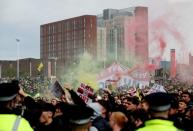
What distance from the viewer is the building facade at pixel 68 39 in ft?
479

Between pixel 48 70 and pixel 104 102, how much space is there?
10442 cm

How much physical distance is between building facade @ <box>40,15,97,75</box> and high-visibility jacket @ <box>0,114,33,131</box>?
12866cm

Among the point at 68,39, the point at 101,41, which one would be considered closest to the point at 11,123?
the point at 101,41

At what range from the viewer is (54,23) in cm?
15725

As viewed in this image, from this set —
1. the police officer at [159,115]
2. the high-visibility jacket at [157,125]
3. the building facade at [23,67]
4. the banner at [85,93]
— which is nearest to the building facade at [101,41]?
the building facade at [23,67]

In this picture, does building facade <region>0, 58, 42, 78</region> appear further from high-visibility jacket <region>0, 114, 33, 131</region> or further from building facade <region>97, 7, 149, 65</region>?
high-visibility jacket <region>0, 114, 33, 131</region>

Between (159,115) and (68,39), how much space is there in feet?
486

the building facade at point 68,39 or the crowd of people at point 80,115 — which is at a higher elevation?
the building facade at point 68,39

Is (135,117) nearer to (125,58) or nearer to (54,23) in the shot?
(125,58)

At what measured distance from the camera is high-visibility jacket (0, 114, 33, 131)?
638 cm

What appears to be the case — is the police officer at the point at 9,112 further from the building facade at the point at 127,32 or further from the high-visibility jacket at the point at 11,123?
the building facade at the point at 127,32

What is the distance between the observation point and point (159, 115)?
6598mm

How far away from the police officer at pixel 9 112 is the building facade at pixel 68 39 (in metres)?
129

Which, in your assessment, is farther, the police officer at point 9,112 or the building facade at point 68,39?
the building facade at point 68,39
